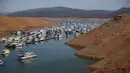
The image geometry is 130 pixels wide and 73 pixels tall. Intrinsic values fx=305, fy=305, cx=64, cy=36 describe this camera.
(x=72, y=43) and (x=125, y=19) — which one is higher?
(x=125, y=19)

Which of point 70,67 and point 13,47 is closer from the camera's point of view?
point 70,67

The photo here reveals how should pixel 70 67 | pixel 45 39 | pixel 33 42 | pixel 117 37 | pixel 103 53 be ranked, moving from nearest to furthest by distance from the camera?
pixel 70 67
pixel 103 53
pixel 117 37
pixel 33 42
pixel 45 39

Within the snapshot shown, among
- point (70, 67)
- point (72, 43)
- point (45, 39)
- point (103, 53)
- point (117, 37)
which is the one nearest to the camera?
point (70, 67)

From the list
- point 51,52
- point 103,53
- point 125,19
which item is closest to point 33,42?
point 51,52

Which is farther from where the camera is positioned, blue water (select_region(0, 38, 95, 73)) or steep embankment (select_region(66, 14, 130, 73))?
blue water (select_region(0, 38, 95, 73))

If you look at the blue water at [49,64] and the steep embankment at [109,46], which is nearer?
the steep embankment at [109,46]

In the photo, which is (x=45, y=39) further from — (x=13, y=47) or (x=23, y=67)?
(x=23, y=67)

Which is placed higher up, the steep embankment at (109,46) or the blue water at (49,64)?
the steep embankment at (109,46)

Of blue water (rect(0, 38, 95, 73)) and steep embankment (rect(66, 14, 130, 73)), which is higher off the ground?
steep embankment (rect(66, 14, 130, 73))
